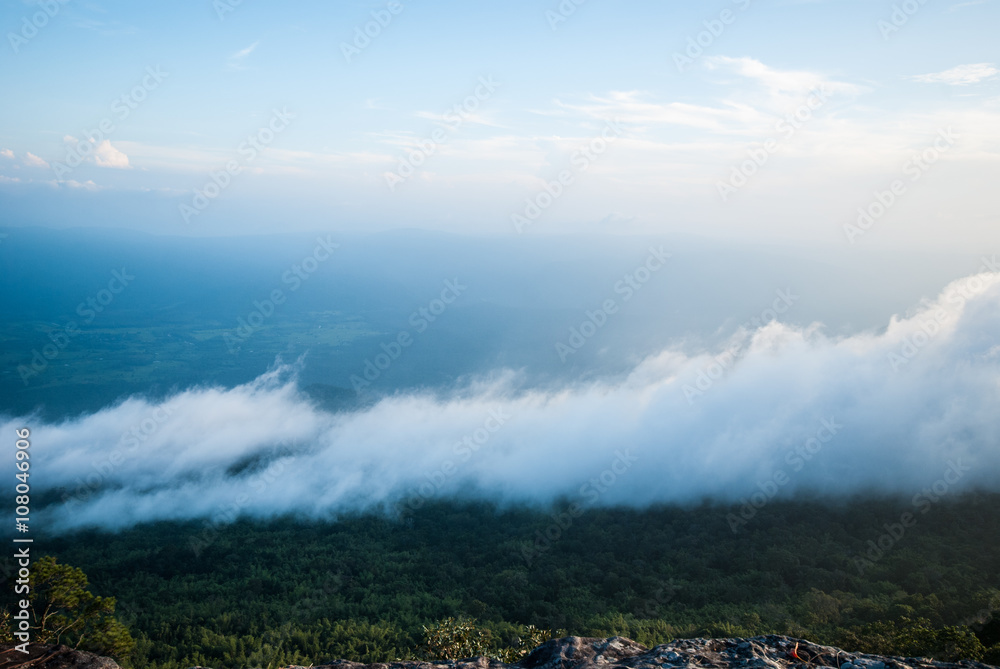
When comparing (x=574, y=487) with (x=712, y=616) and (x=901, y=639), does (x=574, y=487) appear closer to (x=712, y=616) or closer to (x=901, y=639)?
(x=712, y=616)

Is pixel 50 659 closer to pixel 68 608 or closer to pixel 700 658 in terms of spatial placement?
pixel 68 608

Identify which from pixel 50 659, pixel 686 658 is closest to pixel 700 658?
pixel 686 658

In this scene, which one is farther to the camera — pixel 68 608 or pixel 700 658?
pixel 68 608

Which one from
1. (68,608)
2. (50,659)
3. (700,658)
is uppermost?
(68,608)

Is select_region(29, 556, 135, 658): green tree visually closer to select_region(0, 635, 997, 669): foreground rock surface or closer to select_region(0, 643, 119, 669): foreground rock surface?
select_region(0, 643, 119, 669): foreground rock surface

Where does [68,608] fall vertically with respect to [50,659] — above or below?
above

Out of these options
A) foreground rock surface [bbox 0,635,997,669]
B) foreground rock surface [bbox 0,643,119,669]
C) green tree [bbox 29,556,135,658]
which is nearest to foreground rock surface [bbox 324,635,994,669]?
foreground rock surface [bbox 0,635,997,669]

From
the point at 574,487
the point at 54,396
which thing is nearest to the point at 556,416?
the point at 574,487

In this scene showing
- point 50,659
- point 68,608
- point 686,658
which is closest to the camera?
point 686,658
